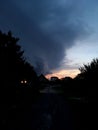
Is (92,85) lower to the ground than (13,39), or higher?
lower

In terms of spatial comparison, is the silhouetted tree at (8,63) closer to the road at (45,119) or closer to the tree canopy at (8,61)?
the tree canopy at (8,61)

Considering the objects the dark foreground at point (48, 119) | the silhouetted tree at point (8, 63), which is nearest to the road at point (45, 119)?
the dark foreground at point (48, 119)

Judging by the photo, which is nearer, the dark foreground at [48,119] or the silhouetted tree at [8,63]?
the dark foreground at [48,119]

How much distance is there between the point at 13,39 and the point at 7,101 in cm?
1496

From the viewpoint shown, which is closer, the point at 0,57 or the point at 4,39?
the point at 0,57

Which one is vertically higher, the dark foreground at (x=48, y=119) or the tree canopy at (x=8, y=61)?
the tree canopy at (x=8, y=61)

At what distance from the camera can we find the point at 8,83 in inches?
915

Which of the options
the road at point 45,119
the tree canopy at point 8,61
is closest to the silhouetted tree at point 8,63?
the tree canopy at point 8,61

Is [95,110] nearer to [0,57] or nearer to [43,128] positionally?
[43,128]

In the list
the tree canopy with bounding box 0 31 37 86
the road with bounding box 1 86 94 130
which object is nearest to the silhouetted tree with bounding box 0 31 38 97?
the tree canopy with bounding box 0 31 37 86

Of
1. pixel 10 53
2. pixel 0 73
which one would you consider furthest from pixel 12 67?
pixel 0 73

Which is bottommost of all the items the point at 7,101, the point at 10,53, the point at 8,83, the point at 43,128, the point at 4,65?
the point at 43,128

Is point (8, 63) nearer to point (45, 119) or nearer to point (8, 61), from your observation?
point (8, 61)

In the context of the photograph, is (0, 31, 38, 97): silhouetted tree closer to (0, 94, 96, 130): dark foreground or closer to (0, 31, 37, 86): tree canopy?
(0, 31, 37, 86): tree canopy
